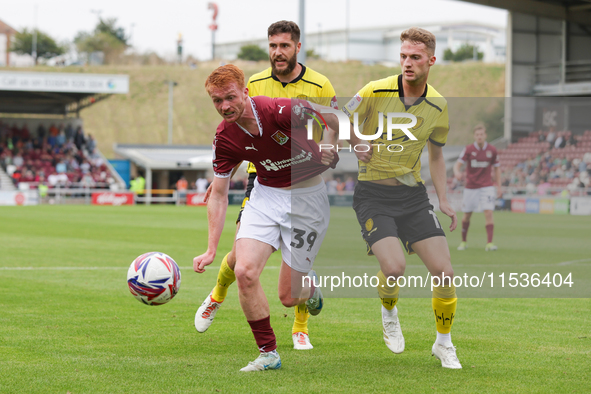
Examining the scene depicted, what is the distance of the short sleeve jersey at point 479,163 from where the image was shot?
13516mm

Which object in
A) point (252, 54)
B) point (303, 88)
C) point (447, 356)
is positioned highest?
point (252, 54)

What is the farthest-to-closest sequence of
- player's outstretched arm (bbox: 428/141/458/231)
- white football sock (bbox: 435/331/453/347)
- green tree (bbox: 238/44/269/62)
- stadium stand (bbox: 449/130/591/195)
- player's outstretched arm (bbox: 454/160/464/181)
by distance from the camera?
1. green tree (bbox: 238/44/269/62)
2. stadium stand (bbox: 449/130/591/195)
3. player's outstretched arm (bbox: 454/160/464/181)
4. player's outstretched arm (bbox: 428/141/458/231)
5. white football sock (bbox: 435/331/453/347)

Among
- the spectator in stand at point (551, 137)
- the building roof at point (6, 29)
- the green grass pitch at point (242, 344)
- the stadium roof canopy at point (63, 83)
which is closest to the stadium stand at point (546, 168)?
the spectator in stand at point (551, 137)

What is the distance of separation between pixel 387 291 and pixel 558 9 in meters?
36.0

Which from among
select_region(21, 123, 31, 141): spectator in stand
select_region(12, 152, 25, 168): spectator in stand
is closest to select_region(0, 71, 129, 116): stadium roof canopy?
select_region(21, 123, 31, 141): spectator in stand

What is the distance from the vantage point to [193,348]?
18.0ft

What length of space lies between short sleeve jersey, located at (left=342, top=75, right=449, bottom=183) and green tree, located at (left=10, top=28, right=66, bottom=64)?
273 ft

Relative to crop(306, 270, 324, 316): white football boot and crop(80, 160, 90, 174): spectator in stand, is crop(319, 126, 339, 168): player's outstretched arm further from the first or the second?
crop(80, 160, 90, 174): spectator in stand

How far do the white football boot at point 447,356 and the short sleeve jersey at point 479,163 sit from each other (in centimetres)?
887

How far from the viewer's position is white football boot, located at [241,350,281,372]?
15.6 feet

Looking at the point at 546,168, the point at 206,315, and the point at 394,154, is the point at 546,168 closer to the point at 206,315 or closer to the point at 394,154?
the point at 394,154

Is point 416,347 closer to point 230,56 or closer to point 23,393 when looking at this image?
point 23,393

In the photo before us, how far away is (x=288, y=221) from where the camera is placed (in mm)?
5121

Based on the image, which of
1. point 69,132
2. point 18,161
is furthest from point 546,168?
point 69,132
